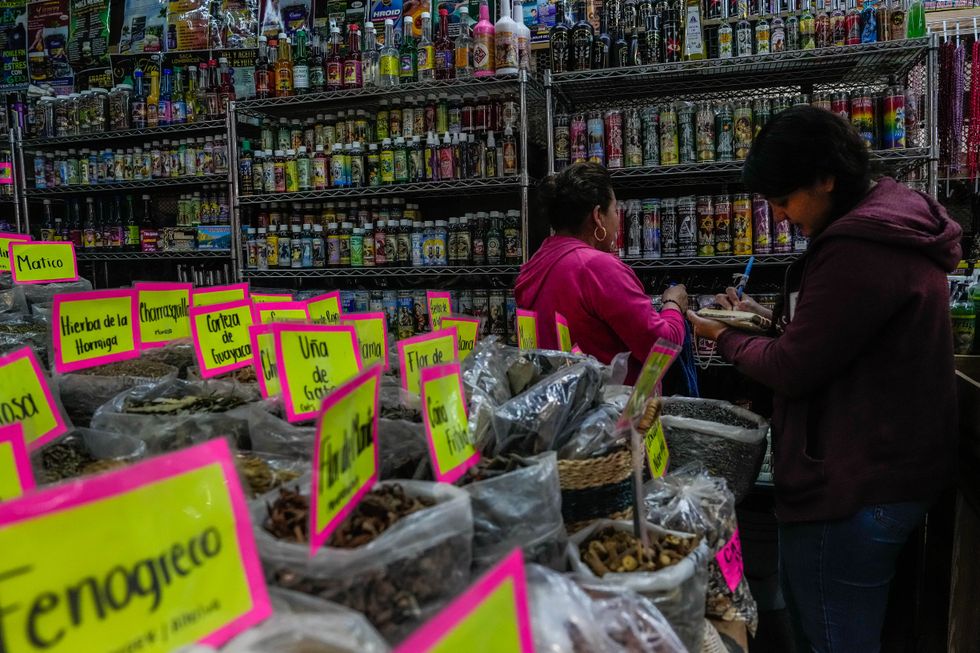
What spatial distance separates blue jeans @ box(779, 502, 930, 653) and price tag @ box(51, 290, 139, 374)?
151 centimetres

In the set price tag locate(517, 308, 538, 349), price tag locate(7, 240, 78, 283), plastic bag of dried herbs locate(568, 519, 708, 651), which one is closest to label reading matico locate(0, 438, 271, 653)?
plastic bag of dried herbs locate(568, 519, 708, 651)

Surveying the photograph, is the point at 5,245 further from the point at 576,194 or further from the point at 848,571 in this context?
the point at 848,571

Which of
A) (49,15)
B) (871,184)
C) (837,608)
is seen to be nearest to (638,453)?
(837,608)

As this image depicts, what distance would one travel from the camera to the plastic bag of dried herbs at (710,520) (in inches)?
48.2

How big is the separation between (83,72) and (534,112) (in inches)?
123

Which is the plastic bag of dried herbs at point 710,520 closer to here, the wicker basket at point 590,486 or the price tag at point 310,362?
the wicker basket at point 590,486

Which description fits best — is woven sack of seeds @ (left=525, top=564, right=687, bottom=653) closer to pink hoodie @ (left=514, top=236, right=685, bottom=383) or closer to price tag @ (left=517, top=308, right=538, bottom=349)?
price tag @ (left=517, top=308, right=538, bottom=349)

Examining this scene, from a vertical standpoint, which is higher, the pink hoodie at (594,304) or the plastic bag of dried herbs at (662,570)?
the pink hoodie at (594,304)

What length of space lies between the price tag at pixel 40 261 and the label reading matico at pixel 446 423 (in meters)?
1.66

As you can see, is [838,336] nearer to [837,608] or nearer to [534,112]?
[837,608]

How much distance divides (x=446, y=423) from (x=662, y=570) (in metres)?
0.33

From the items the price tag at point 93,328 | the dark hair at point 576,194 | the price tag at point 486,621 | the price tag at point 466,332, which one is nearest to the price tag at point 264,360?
the price tag at point 93,328

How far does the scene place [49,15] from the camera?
4.92 meters

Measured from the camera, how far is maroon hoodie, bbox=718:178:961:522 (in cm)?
143
